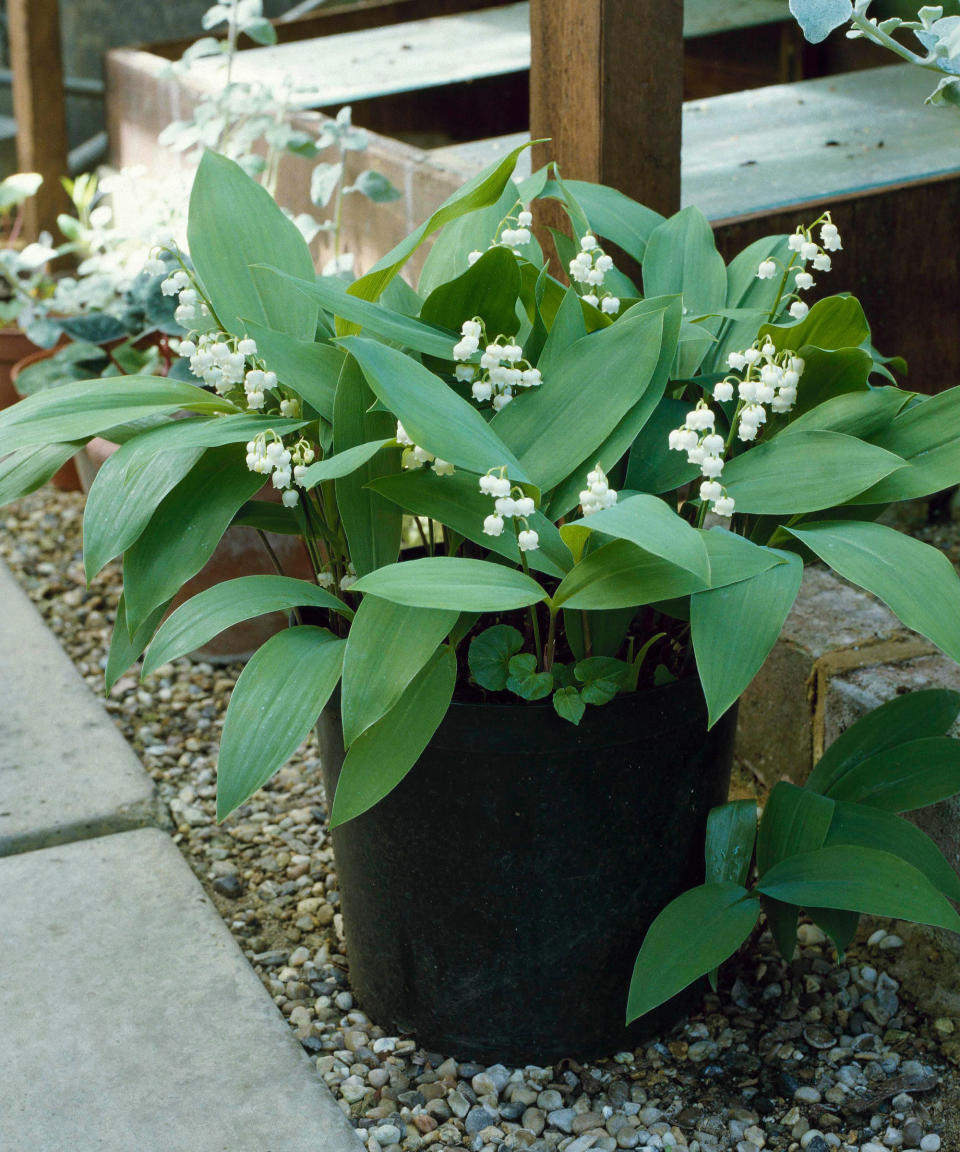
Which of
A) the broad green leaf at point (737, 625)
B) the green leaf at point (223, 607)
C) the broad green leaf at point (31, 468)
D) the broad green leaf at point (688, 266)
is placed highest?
the broad green leaf at point (688, 266)

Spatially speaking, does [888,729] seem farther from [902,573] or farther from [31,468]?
[31,468]

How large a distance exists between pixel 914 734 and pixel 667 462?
42 cm

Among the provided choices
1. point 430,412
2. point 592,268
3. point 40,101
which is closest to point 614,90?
point 592,268

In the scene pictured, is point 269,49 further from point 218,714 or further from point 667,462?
point 667,462

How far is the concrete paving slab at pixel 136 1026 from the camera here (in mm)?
1322

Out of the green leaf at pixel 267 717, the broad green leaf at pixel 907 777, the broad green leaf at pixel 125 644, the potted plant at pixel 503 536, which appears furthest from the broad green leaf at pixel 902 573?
the broad green leaf at pixel 125 644

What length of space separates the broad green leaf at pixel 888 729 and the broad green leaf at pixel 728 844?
11cm

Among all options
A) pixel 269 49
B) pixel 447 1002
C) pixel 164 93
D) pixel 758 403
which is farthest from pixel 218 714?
pixel 269 49

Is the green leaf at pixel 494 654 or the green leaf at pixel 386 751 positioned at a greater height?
the green leaf at pixel 494 654

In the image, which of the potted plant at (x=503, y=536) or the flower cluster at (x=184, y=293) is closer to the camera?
the potted plant at (x=503, y=536)

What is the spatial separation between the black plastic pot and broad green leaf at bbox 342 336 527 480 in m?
0.26

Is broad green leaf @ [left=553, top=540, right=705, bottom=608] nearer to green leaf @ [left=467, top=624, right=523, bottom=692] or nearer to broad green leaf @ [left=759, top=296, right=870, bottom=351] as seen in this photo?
green leaf @ [left=467, top=624, right=523, bottom=692]

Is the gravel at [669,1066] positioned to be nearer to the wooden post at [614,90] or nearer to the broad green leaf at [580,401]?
the broad green leaf at [580,401]

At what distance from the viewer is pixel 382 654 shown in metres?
1.13
